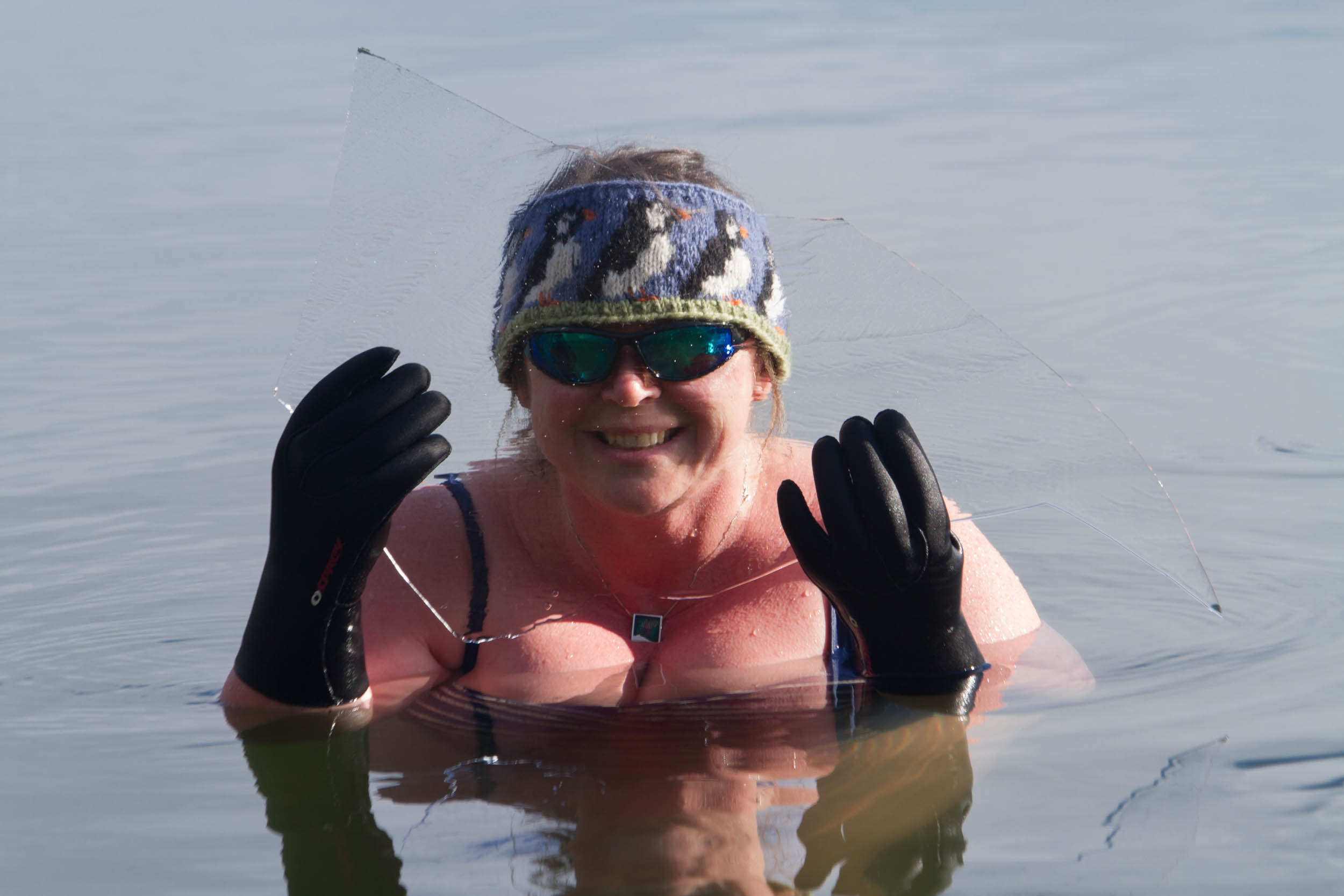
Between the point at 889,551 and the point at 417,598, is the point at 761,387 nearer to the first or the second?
the point at 889,551

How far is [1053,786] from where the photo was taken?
2.31m

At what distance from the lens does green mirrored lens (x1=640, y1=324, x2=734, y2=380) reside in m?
2.60

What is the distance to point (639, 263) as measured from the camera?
2611mm

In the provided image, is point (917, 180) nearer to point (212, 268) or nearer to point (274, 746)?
point (212, 268)

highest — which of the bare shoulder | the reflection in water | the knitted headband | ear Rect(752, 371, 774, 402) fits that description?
the knitted headband

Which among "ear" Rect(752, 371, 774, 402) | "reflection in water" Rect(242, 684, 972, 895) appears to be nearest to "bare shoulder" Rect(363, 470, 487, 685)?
"reflection in water" Rect(242, 684, 972, 895)

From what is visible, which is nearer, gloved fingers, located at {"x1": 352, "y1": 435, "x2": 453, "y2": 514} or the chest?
gloved fingers, located at {"x1": 352, "y1": 435, "x2": 453, "y2": 514}

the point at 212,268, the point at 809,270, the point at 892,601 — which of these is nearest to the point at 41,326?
the point at 212,268

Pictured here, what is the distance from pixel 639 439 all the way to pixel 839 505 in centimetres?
40

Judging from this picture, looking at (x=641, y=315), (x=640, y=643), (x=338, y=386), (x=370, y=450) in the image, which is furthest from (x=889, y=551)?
(x=338, y=386)

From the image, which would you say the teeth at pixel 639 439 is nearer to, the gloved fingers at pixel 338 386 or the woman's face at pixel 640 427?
the woman's face at pixel 640 427

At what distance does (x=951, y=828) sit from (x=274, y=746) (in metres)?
1.29

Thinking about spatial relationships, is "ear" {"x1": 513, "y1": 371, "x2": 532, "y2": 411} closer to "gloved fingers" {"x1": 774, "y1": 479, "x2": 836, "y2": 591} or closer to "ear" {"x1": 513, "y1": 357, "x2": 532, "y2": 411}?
"ear" {"x1": 513, "y1": 357, "x2": 532, "y2": 411}

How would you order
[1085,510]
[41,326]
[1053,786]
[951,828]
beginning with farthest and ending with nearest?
[41,326] → [1085,510] → [1053,786] → [951,828]
